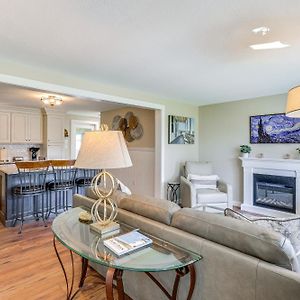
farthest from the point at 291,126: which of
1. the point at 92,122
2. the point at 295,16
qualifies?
the point at 92,122

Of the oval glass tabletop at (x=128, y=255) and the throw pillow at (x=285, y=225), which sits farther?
the throw pillow at (x=285, y=225)

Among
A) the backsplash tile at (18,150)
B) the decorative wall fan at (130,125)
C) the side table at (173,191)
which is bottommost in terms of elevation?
the side table at (173,191)

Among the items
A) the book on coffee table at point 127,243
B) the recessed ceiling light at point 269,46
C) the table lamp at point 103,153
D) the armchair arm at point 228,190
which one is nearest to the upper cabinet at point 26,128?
the armchair arm at point 228,190

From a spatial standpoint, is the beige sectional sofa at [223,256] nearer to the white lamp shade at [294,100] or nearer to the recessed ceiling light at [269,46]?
the white lamp shade at [294,100]

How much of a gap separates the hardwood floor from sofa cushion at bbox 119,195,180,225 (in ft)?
2.68

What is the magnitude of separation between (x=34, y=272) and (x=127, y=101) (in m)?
2.82

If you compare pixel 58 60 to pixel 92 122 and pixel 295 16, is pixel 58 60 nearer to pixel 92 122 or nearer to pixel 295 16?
pixel 295 16

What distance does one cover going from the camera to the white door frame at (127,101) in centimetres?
295

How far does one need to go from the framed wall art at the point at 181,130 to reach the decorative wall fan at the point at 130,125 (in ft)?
2.64

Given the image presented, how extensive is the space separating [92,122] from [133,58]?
5354 mm

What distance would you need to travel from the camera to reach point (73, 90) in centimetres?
341

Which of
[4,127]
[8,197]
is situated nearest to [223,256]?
[8,197]

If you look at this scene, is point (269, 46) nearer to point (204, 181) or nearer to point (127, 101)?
point (127, 101)

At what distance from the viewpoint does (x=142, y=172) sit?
5.42m
